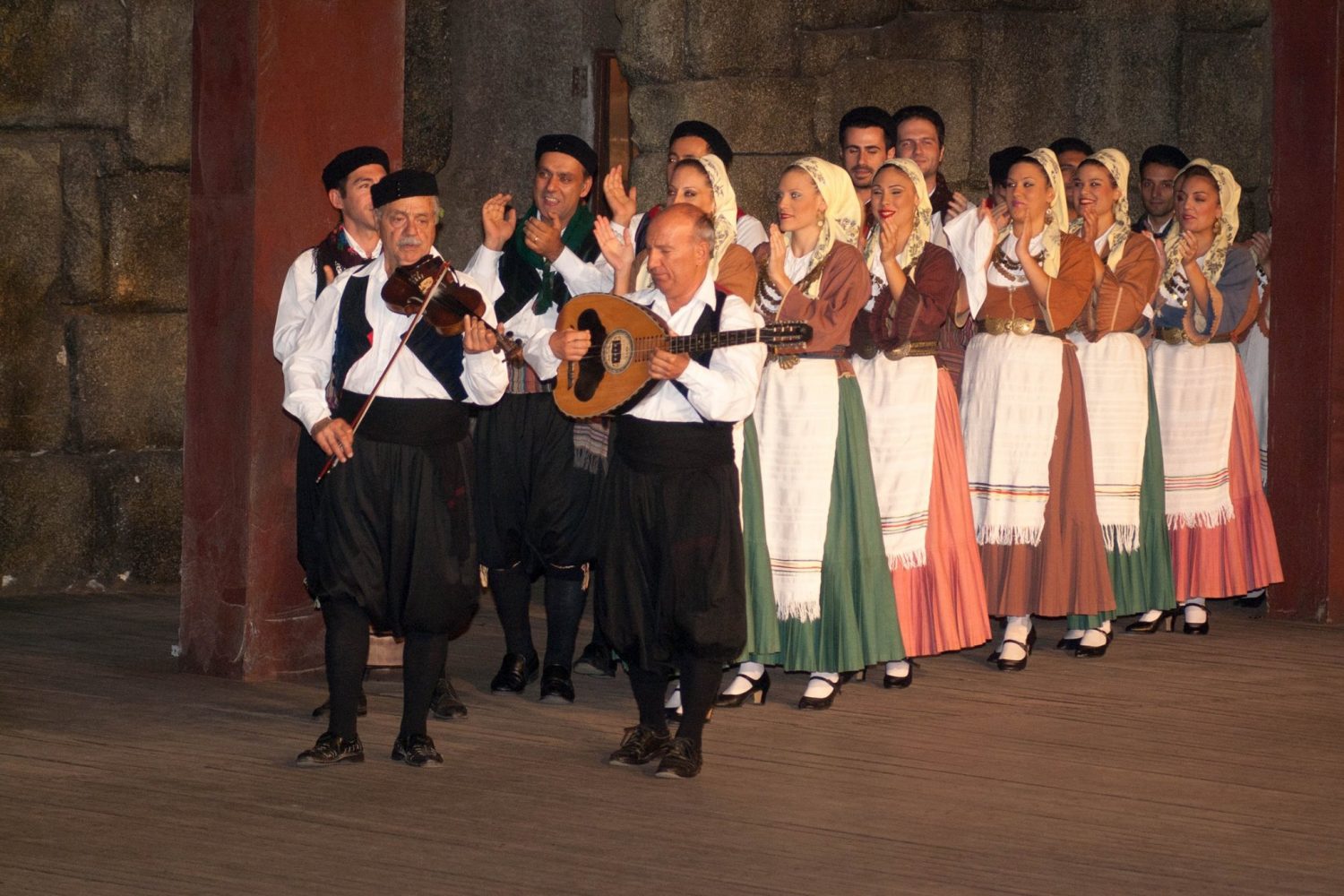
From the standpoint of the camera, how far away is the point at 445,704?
247 inches

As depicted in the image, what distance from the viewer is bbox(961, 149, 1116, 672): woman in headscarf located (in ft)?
24.0

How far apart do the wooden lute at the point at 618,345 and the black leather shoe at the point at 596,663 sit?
5.46 ft

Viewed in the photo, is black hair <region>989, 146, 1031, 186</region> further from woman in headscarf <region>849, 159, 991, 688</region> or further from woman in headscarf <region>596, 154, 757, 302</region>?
woman in headscarf <region>596, 154, 757, 302</region>

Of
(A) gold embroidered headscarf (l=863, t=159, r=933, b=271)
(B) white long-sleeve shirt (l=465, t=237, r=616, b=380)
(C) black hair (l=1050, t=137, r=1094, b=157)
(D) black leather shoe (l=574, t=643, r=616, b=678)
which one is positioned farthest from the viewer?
(C) black hair (l=1050, t=137, r=1094, b=157)

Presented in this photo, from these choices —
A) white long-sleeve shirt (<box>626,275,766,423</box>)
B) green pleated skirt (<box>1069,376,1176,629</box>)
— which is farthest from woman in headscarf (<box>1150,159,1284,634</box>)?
white long-sleeve shirt (<box>626,275,766,423</box>)

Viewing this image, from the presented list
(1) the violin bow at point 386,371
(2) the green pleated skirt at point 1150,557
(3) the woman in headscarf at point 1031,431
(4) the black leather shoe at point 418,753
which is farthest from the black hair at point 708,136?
(4) the black leather shoe at point 418,753

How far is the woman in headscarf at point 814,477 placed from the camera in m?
6.45

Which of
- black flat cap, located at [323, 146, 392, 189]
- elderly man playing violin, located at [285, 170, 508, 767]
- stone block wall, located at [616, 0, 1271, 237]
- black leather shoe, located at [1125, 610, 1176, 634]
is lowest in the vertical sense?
black leather shoe, located at [1125, 610, 1176, 634]

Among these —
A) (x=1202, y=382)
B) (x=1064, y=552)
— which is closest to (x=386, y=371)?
(x=1064, y=552)

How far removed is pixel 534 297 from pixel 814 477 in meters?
1.13

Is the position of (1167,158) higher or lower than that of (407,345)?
higher

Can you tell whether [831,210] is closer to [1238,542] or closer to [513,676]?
[513,676]

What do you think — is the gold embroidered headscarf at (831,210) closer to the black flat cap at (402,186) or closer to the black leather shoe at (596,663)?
the black flat cap at (402,186)

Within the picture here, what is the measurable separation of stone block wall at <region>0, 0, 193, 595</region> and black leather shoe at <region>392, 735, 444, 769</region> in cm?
370
